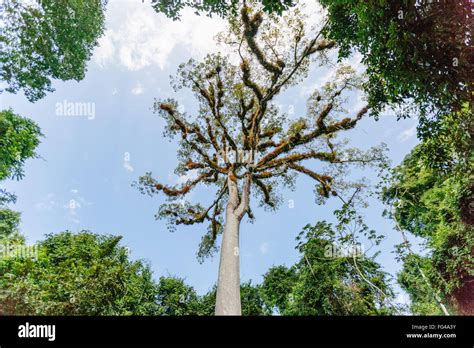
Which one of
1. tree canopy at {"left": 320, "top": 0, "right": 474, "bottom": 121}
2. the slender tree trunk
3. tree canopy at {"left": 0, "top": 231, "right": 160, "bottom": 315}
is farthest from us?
tree canopy at {"left": 0, "top": 231, "right": 160, "bottom": 315}

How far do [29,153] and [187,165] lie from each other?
712cm

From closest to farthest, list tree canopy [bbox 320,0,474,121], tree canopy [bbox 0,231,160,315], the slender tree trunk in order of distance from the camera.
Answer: tree canopy [bbox 320,0,474,121], the slender tree trunk, tree canopy [bbox 0,231,160,315]

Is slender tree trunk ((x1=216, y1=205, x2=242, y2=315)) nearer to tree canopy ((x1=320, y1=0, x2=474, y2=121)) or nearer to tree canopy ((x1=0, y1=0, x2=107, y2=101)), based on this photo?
tree canopy ((x1=320, y1=0, x2=474, y2=121))

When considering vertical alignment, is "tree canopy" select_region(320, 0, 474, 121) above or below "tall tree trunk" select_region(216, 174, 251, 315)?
above

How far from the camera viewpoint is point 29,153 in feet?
35.7

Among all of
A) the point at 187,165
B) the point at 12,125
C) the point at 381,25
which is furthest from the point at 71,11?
the point at 381,25

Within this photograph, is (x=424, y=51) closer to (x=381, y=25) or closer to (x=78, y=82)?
(x=381, y=25)

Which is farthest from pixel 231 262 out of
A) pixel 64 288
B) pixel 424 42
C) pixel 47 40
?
pixel 47 40

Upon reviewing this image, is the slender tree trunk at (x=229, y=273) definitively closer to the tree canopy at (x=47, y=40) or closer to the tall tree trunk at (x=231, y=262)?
the tall tree trunk at (x=231, y=262)

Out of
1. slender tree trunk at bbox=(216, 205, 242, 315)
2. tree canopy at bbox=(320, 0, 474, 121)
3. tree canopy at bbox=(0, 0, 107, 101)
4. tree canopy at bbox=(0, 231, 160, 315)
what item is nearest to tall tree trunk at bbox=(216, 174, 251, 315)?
slender tree trunk at bbox=(216, 205, 242, 315)

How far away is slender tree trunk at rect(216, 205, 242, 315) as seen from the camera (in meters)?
4.64

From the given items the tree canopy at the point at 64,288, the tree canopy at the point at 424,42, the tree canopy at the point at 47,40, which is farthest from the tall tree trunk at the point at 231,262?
the tree canopy at the point at 47,40

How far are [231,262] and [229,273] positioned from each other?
12.7 inches

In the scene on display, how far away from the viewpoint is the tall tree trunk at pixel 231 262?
4.68 m
